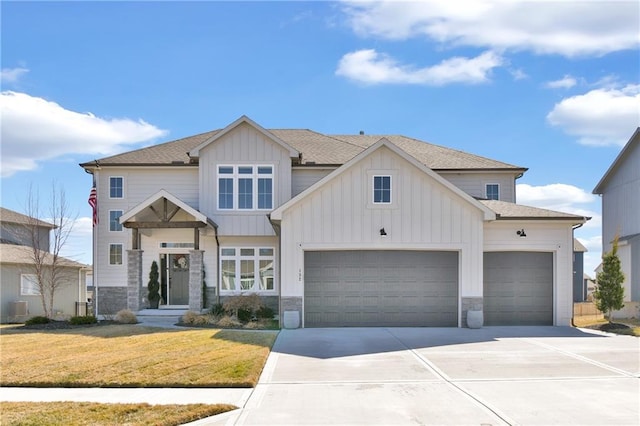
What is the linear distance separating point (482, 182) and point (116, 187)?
15055 mm

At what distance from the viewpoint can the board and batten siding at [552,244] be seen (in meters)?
18.0

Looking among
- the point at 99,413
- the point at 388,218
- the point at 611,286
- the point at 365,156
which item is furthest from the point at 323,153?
the point at 99,413

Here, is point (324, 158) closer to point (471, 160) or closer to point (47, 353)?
point (471, 160)

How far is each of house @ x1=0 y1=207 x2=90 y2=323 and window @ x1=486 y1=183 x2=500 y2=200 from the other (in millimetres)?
18016

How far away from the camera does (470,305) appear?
56.8 ft

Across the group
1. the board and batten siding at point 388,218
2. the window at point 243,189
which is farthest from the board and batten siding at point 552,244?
the window at point 243,189

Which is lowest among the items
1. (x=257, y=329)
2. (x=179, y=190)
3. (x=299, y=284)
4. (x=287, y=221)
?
(x=257, y=329)

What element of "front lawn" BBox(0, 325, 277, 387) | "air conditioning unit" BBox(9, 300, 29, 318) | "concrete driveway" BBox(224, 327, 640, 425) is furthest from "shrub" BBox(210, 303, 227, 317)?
"air conditioning unit" BBox(9, 300, 29, 318)

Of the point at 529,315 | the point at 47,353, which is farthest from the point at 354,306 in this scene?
the point at 47,353

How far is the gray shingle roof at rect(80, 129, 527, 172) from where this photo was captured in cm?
2244

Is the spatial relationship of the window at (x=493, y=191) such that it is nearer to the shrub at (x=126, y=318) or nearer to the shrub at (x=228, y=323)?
the shrub at (x=228, y=323)

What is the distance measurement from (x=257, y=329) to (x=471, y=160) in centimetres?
1215

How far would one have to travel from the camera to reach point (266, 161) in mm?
21297

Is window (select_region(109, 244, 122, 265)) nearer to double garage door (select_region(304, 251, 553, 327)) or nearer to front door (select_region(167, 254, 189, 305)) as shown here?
front door (select_region(167, 254, 189, 305))
